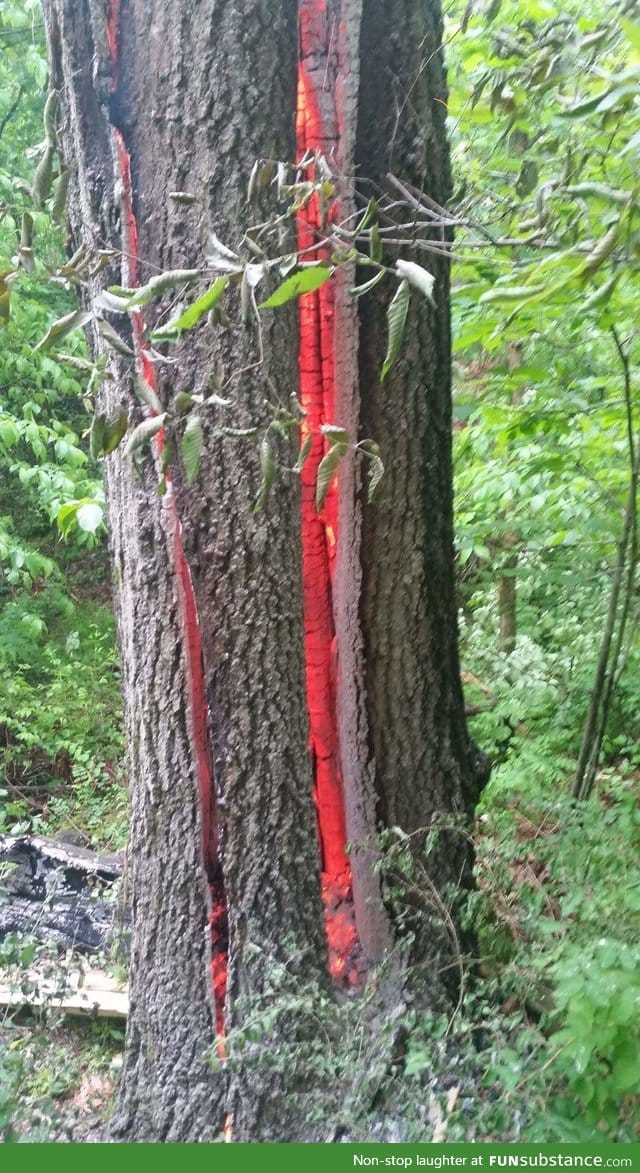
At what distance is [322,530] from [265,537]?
0.24 m

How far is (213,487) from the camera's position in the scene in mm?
1812

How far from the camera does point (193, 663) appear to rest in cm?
191

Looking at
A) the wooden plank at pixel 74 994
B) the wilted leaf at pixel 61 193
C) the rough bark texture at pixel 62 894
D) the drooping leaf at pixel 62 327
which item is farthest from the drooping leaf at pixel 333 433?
the rough bark texture at pixel 62 894

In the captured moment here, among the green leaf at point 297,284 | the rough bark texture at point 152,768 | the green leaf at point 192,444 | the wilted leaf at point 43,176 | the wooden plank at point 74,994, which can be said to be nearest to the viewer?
the green leaf at point 297,284

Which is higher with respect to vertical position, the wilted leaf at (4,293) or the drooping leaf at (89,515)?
the wilted leaf at (4,293)

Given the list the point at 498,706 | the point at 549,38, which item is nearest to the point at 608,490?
the point at 498,706

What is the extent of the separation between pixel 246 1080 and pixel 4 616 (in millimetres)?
4889

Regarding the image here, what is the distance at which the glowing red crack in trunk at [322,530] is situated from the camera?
1.86m

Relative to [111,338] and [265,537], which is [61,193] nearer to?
[111,338]

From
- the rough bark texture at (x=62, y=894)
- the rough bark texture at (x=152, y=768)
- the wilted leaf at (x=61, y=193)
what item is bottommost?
the rough bark texture at (x=62, y=894)

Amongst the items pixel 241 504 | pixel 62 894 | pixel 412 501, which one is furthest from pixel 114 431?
pixel 62 894

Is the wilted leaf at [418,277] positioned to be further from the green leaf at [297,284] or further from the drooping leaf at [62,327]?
the drooping leaf at [62,327]

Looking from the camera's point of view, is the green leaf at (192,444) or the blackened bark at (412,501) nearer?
the green leaf at (192,444)

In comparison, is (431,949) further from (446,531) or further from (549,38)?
(549,38)
